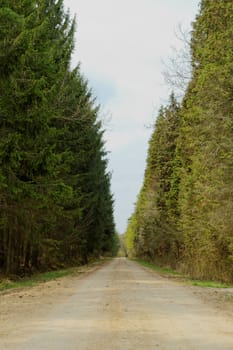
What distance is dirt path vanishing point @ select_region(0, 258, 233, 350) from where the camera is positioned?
6.88 metres

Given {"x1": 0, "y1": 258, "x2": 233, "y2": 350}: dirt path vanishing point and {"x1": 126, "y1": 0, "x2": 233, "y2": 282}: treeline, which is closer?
{"x1": 0, "y1": 258, "x2": 233, "y2": 350}: dirt path vanishing point

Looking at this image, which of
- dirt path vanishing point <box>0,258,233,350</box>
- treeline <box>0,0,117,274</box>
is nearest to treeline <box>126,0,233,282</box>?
treeline <box>0,0,117,274</box>

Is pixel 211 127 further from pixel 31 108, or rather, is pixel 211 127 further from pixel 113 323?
pixel 113 323

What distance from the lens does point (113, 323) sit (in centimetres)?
885

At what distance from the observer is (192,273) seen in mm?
29578

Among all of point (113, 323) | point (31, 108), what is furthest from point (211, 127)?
point (113, 323)

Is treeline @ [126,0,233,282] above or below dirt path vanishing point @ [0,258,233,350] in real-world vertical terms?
above

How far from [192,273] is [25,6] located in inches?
731

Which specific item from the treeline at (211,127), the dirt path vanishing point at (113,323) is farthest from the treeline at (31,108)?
the dirt path vanishing point at (113,323)

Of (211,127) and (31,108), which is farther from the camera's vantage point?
(211,127)

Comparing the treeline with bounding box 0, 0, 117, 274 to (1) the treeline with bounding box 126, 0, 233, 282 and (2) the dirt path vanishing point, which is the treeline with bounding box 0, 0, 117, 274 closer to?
(1) the treeline with bounding box 126, 0, 233, 282

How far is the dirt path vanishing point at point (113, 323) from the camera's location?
22.6 ft

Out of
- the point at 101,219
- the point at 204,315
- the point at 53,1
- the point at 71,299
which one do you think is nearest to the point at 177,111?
the point at 53,1

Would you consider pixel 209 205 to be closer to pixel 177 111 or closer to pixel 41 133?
pixel 177 111
